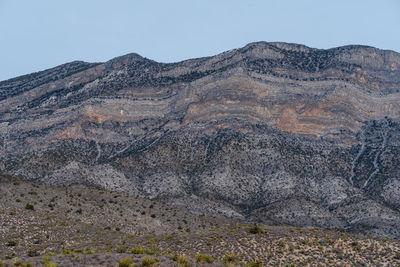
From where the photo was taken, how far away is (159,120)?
10519 cm

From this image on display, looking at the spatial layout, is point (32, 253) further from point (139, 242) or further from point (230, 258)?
point (230, 258)

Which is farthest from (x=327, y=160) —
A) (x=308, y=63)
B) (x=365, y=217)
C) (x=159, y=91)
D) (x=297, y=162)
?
(x=159, y=91)

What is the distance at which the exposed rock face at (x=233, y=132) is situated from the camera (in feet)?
245

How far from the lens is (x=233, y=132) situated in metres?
90.8

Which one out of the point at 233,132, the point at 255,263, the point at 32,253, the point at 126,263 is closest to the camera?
the point at 126,263

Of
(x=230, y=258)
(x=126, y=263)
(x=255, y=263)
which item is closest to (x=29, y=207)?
(x=230, y=258)

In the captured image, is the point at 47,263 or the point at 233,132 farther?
the point at 233,132

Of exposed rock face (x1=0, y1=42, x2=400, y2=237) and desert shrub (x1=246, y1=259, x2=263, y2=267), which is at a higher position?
exposed rock face (x1=0, y1=42, x2=400, y2=237)

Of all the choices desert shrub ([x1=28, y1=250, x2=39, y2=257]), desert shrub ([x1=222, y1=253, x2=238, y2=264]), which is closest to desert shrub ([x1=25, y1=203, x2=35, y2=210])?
desert shrub ([x1=28, y1=250, x2=39, y2=257])

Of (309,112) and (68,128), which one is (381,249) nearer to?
(309,112)

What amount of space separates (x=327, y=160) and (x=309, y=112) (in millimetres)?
17466

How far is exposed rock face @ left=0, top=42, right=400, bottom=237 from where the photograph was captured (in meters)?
74.6

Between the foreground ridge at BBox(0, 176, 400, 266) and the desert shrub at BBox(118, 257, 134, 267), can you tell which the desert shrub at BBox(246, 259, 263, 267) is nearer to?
the foreground ridge at BBox(0, 176, 400, 266)

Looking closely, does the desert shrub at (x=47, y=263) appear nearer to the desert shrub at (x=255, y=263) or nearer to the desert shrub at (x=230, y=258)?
the desert shrub at (x=230, y=258)
